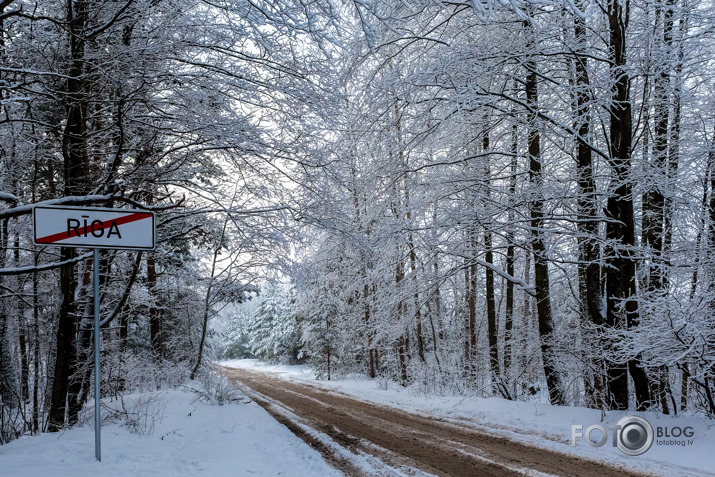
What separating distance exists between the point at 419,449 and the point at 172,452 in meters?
3.29

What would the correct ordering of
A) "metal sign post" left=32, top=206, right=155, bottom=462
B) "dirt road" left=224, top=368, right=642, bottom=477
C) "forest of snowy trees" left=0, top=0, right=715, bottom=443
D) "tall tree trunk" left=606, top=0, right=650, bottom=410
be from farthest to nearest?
1. "tall tree trunk" left=606, top=0, right=650, bottom=410
2. "dirt road" left=224, top=368, right=642, bottom=477
3. "forest of snowy trees" left=0, top=0, right=715, bottom=443
4. "metal sign post" left=32, top=206, right=155, bottom=462

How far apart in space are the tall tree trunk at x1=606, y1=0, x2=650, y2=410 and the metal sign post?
6.31 metres

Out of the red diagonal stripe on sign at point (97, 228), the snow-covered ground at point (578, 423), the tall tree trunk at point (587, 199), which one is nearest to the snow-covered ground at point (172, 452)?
the red diagonal stripe on sign at point (97, 228)

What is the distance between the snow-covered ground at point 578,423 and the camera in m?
5.12

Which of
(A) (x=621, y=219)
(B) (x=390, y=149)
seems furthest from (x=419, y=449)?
(B) (x=390, y=149)

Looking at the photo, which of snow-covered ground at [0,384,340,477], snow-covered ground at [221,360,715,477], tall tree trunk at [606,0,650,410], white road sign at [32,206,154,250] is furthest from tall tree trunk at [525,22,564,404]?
white road sign at [32,206,154,250]

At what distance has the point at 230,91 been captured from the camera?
554cm

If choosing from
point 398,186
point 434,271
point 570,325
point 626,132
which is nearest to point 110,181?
point 398,186

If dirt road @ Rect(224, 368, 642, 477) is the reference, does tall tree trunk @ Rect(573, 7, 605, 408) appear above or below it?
above

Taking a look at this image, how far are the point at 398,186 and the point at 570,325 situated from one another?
6646mm

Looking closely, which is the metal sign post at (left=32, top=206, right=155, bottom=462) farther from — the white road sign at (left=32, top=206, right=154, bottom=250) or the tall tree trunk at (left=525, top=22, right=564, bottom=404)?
the tall tree trunk at (left=525, top=22, right=564, bottom=404)

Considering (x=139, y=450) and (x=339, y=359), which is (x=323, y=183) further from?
(x=339, y=359)

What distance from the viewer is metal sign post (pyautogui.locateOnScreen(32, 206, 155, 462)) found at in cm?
403

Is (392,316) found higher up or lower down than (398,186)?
lower down
